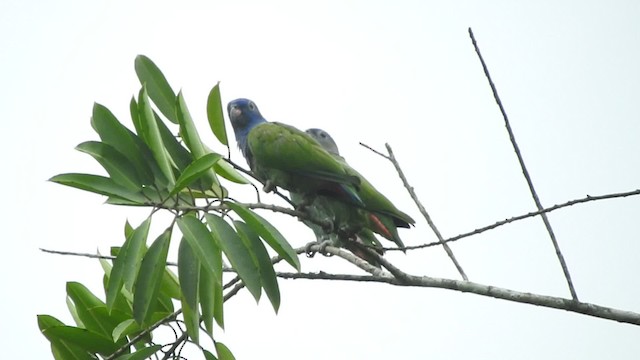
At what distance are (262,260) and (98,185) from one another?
0.64 m

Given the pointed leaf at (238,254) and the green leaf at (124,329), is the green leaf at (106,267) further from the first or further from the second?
the pointed leaf at (238,254)

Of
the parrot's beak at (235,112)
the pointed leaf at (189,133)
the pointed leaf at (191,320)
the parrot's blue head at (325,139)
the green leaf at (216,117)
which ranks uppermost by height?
the parrot's beak at (235,112)

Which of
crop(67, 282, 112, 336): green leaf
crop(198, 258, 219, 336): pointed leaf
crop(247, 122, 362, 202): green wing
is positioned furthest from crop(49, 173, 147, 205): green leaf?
crop(247, 122, 362, 202): green wing

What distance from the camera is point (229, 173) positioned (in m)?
3.46

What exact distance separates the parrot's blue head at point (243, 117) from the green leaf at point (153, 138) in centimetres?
199

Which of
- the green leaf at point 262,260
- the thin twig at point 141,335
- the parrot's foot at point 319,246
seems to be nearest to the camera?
the green leaf at point 262,260

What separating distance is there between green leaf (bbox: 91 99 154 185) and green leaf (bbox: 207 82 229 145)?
1.31ft

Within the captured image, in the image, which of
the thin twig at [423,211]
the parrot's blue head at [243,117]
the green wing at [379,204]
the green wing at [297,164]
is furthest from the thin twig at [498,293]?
the parrot's blue head at [243,117]

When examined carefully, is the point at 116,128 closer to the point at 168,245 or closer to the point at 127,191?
the point at 127,191

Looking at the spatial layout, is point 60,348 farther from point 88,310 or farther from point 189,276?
point 189,276

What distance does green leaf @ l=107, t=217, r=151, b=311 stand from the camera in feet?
9.15

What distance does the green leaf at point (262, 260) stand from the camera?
2.93 metres

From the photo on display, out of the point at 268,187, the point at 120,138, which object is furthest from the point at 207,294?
the point at 268,187

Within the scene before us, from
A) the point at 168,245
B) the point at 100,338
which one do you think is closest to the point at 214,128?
the point at 168,245
